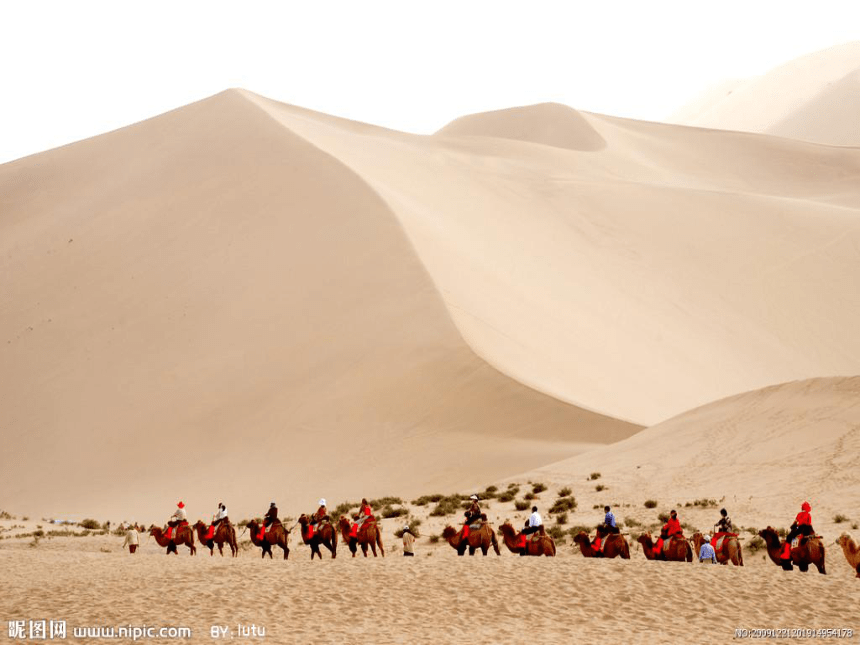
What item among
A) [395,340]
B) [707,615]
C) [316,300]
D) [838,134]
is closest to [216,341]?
[316,300]

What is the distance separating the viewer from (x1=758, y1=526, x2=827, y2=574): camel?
51.7 feet

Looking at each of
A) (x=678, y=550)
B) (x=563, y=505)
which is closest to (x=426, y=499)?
(x=563, y=505)

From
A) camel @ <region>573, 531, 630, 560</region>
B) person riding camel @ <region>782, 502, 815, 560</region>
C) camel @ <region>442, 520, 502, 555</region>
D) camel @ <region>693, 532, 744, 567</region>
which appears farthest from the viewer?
camel @ <region>442, 520, 502, 555</region>

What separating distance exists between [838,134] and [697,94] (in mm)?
68177

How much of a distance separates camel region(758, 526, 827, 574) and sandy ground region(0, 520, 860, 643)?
35 centimetres

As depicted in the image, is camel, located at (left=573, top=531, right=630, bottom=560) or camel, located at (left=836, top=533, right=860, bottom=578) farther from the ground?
camel, located at (left=573, top=531, right=630, bottom=560)

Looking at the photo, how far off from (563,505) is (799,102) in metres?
119

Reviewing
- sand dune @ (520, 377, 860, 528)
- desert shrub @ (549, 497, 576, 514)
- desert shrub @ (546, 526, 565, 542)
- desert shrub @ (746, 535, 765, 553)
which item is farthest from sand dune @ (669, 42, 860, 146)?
desert shrub @ (746, 535, 765, 553)

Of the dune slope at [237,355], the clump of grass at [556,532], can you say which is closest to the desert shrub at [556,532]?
the clump of grass at [556,532]

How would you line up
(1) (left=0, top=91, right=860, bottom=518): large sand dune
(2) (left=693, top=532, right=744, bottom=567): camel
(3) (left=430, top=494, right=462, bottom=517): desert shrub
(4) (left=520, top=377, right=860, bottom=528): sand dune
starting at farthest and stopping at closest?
(1) (left=0, top=91, right=860, bottom=518): large sand dune, (3) (left=430, top=494, right=462, bottom=517): desert shrub, (4) (left=520, top=377, right=860, bottom=528): sand dune, (2) (left=693, top=532, right=744, bottom=567): camel

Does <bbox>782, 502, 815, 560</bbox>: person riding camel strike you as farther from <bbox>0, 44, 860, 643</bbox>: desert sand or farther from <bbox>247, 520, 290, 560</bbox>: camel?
<bbox>247, 520, 290, 560</bbox>: camel

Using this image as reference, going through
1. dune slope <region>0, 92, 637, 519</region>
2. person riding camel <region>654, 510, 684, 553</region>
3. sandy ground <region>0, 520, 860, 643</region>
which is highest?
dune slope <region>0, 92, 637, 519</region>

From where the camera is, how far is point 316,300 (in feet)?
124

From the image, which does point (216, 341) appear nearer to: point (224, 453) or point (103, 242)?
point (224, 453)
